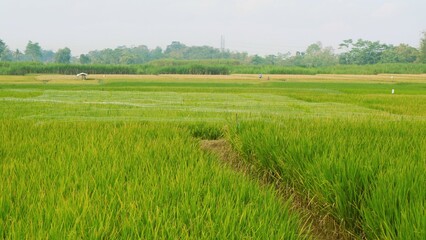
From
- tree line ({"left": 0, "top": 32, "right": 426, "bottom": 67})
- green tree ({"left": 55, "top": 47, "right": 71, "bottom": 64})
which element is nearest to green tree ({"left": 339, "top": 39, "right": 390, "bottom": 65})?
tree line ({"left": 0, "top": 32, "right": 426, "bottom": 67})

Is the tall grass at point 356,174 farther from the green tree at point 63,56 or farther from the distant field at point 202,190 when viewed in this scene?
the green tree at point 63,56

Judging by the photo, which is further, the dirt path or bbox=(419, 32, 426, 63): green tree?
bbox=(419, 32, 426, 63): green tree

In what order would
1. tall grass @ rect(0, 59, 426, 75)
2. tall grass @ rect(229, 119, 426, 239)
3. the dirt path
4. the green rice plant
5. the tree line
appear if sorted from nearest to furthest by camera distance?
the green rice plant, tall grass @ rect(229, 119, 426, 239), the dirt path, tall grass @ rect(0, 59, 426, 75), the tree line

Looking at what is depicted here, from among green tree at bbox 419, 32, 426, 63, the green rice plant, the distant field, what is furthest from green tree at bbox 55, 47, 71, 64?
the green rice plant

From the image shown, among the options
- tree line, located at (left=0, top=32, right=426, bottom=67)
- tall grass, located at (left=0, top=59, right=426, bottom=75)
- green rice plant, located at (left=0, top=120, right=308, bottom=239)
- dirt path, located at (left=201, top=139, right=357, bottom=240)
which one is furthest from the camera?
tree line, located at (left=0, top=32, right=426, bottom=67)

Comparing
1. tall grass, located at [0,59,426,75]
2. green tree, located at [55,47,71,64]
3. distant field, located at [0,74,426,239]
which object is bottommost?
tall grass, located at [0,59,426,75]

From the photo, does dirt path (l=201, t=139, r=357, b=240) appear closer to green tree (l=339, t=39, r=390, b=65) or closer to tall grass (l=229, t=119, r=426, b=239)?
tall grass (l=229, t=119, r=426, b=239)

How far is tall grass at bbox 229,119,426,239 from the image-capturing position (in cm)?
180

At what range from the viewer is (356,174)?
238 cm

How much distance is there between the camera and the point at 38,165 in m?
2.81

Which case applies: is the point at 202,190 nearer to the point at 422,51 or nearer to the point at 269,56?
the point at 422,51

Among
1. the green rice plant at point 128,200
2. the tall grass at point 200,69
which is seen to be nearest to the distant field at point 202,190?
the green rice plant at point 128,200

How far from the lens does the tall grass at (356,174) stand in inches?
70.9

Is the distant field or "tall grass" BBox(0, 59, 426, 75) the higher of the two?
the distant field
